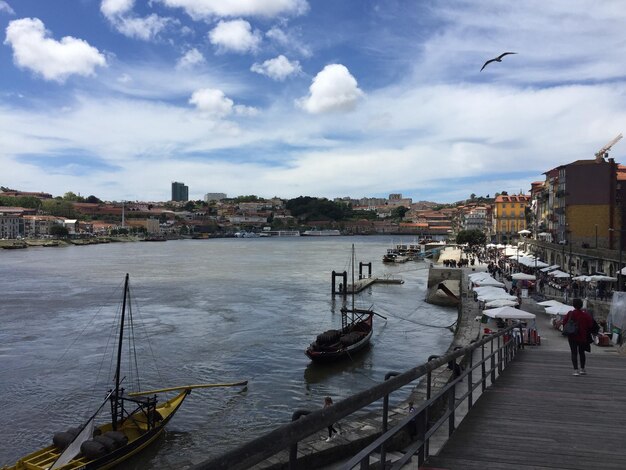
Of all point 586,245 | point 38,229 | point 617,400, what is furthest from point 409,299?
point 38,229

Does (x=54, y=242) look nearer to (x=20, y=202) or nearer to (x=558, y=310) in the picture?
(x=20, y=202)

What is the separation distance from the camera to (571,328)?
824 cm

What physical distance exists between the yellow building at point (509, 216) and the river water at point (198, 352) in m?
58.9

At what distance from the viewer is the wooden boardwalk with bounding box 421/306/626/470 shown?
13.5 ft

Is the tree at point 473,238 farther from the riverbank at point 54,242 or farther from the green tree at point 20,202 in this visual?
the green tree at point 20,202

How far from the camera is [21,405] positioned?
17.0 metres

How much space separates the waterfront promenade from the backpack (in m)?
0.64

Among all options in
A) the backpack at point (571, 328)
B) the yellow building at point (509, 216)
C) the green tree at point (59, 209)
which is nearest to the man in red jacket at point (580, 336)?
the backpack at point (571, 328)

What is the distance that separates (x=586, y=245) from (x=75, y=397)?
3393 cm

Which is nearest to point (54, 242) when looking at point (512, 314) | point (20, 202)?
point (20, 202)

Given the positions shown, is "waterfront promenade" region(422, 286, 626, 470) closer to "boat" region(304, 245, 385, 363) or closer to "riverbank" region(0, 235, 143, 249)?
"boat" region(304, 245, 385, 363)

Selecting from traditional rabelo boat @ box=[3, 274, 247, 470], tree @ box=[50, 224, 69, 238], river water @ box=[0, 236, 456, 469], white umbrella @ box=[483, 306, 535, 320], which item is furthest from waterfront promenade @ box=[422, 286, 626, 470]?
tree @ box=[50, 224, 69, 238]

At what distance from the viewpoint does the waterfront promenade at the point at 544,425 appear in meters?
4.13

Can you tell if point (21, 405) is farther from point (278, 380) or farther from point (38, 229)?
point (38, 229)
